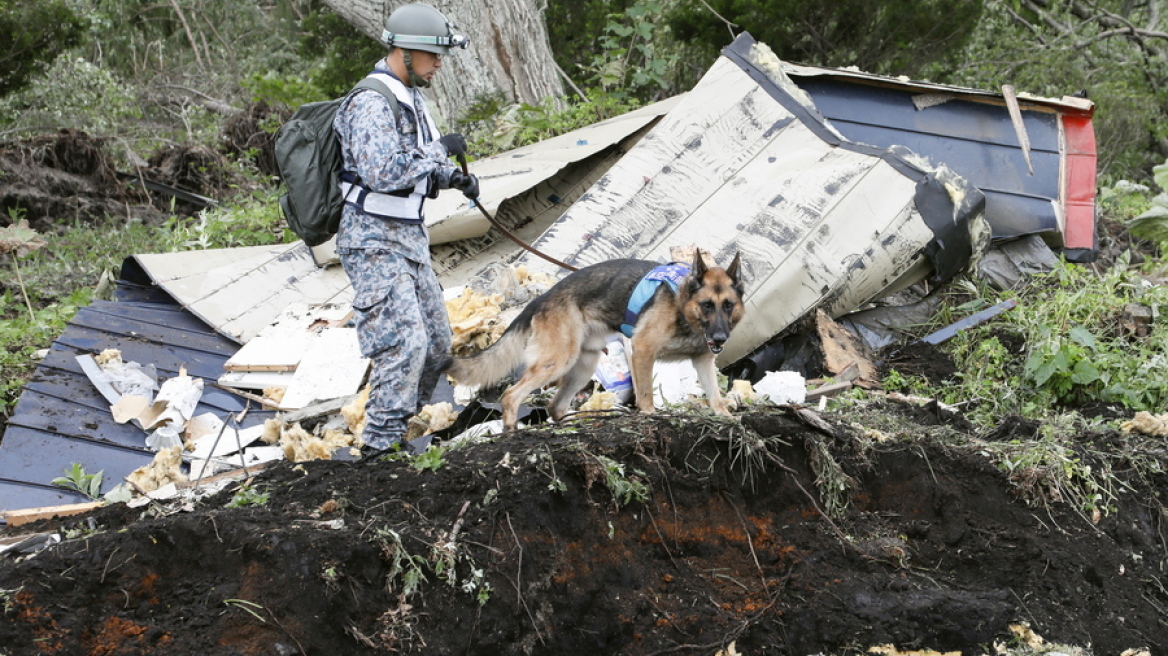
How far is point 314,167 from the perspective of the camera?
489 cm

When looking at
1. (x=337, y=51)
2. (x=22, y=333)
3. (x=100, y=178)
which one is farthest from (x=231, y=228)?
(x=337, y=51)

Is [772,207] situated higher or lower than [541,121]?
higher

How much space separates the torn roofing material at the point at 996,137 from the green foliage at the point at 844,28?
11.3 feet

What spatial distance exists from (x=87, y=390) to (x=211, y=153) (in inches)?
251

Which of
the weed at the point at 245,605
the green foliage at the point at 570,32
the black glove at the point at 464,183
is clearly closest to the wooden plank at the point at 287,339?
the black glove at the point at 464,183

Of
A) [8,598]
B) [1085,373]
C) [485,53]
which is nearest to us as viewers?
[8,598]

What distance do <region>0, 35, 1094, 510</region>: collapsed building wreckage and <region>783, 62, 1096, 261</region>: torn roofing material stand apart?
0.02 metres

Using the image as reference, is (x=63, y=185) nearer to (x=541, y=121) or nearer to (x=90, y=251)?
(x=90, y=251)

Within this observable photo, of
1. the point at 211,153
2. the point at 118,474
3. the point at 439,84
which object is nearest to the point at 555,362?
the point at 118,474

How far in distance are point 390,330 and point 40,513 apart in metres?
2.08

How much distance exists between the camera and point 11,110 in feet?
40.5

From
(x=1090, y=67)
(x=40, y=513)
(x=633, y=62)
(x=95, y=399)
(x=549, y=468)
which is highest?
(x=549, y=468)

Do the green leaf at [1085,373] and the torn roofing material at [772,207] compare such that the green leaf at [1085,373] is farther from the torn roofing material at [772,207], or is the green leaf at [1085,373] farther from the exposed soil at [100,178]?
the exposed soil at [100,178]

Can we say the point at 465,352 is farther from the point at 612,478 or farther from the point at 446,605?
the point at 446,605
